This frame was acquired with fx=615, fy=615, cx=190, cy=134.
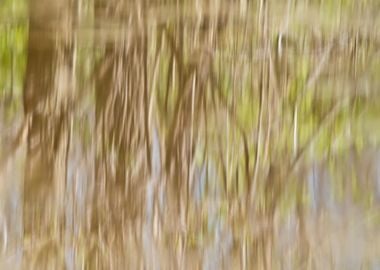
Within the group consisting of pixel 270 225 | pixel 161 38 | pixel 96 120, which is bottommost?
pixel 270 225

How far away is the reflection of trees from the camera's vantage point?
2.44 feet

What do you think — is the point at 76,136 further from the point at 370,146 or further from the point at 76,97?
the point at 370,146

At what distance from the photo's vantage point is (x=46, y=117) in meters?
0.76

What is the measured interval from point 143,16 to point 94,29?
0.06m

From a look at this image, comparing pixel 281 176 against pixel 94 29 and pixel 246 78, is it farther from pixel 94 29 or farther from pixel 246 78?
pixel 94 29

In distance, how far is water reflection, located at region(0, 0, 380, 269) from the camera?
75 cm

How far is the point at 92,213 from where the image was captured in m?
0.75

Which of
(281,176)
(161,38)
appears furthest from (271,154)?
(161,38)

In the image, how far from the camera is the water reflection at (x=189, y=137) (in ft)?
2.45

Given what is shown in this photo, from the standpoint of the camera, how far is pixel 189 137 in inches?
30.0

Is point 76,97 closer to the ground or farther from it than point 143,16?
closer to the ground

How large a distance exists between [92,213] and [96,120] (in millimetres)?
114

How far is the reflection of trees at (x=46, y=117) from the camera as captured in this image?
2.44 ft

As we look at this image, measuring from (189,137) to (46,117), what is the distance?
0.18 m
